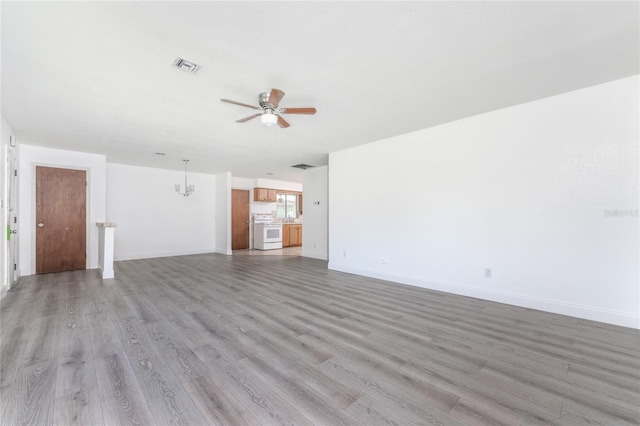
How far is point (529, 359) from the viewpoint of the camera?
2178 mm

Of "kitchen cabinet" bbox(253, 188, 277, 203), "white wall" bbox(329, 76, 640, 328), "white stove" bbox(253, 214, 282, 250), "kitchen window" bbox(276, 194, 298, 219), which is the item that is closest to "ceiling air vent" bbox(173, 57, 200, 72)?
"white wall" bbox(329, 76, 640, 328)

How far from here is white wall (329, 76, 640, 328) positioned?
2838mm

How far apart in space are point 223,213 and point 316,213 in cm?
305

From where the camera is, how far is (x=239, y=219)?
31.2 feet

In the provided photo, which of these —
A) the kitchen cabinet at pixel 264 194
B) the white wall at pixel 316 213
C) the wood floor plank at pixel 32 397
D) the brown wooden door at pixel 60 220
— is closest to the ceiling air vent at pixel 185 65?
the wood floor plank at pixel 32 397

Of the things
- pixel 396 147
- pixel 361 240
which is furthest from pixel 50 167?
pixel 396 147

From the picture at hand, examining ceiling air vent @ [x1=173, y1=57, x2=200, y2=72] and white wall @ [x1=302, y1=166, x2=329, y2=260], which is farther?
white wall @ [x1=302, y1=166, x2=329, y2=260]

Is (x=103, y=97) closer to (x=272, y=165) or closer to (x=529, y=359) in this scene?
(x=272, y=165)

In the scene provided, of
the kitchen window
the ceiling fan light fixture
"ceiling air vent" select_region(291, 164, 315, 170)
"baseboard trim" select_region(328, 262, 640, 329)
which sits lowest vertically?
"baseboard trim" select_region(328, 262, 640, 329)

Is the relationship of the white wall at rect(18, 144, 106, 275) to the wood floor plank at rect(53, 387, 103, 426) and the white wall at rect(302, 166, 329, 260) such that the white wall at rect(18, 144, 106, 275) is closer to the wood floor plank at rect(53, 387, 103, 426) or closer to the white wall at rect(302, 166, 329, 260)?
the white wall at rect(302, 166, 329, 260)

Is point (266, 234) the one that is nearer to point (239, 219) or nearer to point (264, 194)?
point (239, 219)

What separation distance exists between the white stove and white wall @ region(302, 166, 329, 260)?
6.37 ft

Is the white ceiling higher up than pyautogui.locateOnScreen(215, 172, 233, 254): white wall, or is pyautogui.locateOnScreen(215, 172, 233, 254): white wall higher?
the white ceiling

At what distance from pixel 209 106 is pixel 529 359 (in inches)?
165
